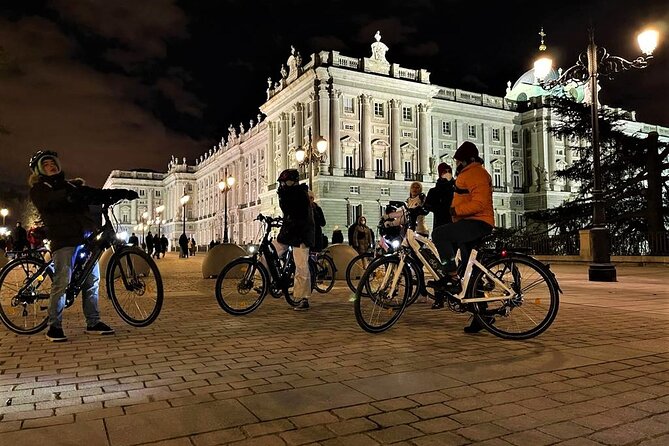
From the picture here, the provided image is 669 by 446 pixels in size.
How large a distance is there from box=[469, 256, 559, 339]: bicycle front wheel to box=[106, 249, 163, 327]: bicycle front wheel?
3.73m

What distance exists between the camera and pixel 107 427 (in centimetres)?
310

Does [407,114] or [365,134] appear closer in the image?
[365,134]

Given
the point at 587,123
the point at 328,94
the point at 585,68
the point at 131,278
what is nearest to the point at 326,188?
the point at 328,94

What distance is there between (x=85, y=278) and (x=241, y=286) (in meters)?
2.19

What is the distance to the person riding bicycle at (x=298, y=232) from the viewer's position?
837 cm

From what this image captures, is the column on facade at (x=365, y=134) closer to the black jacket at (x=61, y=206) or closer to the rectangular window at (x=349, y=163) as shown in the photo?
the rectangular window at (x=349, y=163)

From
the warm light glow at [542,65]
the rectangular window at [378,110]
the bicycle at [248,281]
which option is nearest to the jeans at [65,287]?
the bicycle at [248,281]

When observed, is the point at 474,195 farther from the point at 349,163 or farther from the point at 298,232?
the point at 349,163

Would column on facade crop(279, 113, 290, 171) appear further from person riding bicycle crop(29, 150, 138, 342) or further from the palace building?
person riding bicycle crop(29, 150, 138, 342)

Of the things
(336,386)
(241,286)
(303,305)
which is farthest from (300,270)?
(336,386)

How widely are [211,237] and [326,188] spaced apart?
5210cm

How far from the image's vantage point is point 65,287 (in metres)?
6.15

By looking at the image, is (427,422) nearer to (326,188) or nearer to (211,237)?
(326,188)

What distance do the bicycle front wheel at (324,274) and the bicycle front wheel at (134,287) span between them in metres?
3.86
